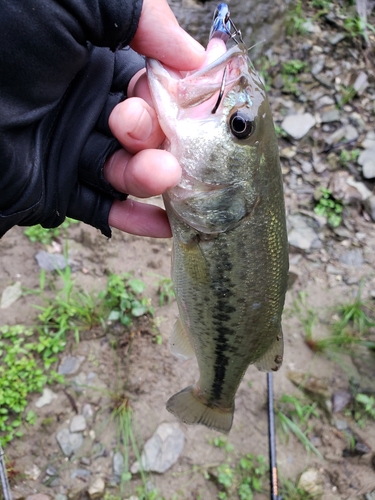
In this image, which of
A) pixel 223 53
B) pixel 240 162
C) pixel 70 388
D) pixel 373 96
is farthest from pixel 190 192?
pixel 373 96

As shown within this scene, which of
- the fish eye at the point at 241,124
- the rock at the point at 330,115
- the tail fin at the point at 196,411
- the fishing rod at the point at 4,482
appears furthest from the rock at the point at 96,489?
the rock at the point at 330,115

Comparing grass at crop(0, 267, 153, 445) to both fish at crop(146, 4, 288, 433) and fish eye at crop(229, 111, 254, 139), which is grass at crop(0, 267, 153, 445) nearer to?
fish at crop(146, 4, 288, 433)

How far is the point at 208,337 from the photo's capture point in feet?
7.16

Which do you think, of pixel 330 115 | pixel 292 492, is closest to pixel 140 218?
pixel 292 492

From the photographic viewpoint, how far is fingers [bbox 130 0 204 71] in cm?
151

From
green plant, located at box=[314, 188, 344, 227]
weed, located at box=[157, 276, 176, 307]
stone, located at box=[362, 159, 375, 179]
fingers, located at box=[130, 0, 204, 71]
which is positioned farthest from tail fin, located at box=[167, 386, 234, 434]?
stone, located at box=[362, 159, 375, 179]

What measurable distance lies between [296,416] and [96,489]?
1682 mm

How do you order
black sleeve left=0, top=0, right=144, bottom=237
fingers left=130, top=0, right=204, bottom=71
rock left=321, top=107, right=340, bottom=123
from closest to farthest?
black sleeve left=0, top=0, right=144, bottom=237 → fingers left=130, top=0, right=204, bottom=71 → rock left=321, top=107, right=340, bottom=123

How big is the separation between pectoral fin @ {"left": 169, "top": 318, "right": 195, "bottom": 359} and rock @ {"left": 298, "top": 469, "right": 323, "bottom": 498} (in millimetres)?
1619

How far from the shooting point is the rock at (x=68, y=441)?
9.66ft

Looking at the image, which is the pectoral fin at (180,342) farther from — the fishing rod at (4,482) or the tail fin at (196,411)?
the fishing rod at (4,482)

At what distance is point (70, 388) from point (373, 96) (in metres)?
5.44

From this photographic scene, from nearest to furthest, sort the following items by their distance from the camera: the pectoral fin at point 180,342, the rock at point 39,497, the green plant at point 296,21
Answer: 1. the pectoral fin at point 180,342
2. the rock at point 39,497
3. the green plant at point 296,21

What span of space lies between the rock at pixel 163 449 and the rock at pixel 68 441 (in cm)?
44
